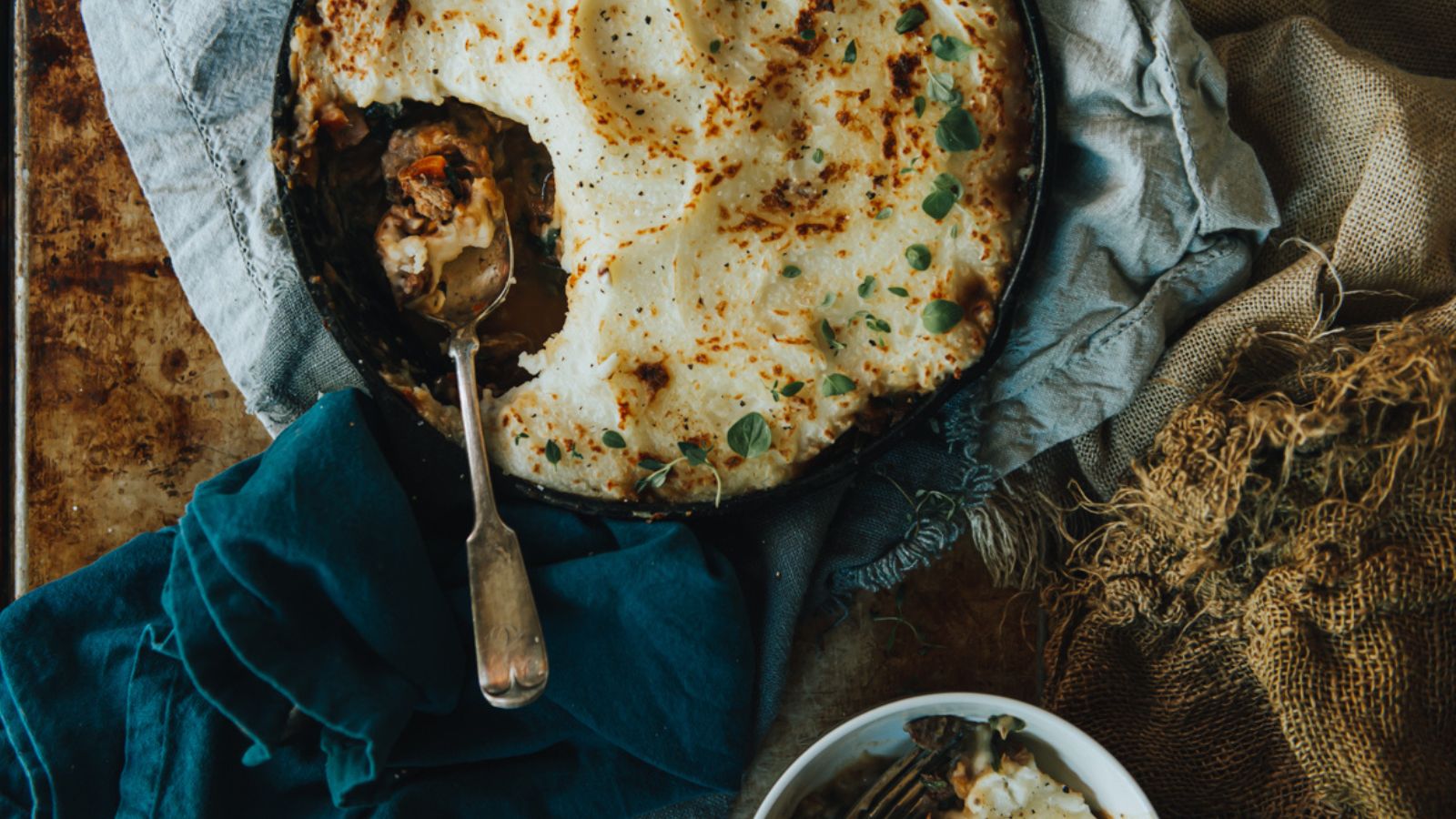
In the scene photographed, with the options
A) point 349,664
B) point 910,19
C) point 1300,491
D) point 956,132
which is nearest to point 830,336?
point 956,132

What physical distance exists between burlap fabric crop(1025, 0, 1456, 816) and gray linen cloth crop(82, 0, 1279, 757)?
11 centimetres

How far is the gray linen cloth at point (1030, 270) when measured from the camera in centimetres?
170

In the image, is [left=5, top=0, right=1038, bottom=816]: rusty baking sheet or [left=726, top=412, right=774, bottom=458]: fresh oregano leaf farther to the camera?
[left=5, top=0, right=1038, bottom=816]: rusty baking sheet

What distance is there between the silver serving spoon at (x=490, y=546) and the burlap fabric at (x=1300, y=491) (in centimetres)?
75

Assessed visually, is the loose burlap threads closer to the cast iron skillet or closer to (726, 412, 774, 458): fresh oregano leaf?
the cast iron skillet

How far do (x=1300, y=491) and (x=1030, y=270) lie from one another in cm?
51

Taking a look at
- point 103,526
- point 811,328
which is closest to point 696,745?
point 811,328

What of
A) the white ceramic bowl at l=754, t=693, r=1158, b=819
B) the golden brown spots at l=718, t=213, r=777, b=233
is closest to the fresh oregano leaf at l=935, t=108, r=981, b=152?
the golden brown spots at l=718, t=213, r=777, b=233

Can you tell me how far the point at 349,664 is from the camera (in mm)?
1714

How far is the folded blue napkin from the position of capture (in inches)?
66.7

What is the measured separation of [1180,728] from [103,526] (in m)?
1.80

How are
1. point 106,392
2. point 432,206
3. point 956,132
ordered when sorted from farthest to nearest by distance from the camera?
point 106,392
point 432,206
point 956,132

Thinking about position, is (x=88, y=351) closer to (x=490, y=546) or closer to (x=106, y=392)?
(x=106, y=392)

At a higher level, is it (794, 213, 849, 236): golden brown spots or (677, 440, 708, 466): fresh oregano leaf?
(794, 213, 849, 236): golden brown spots
